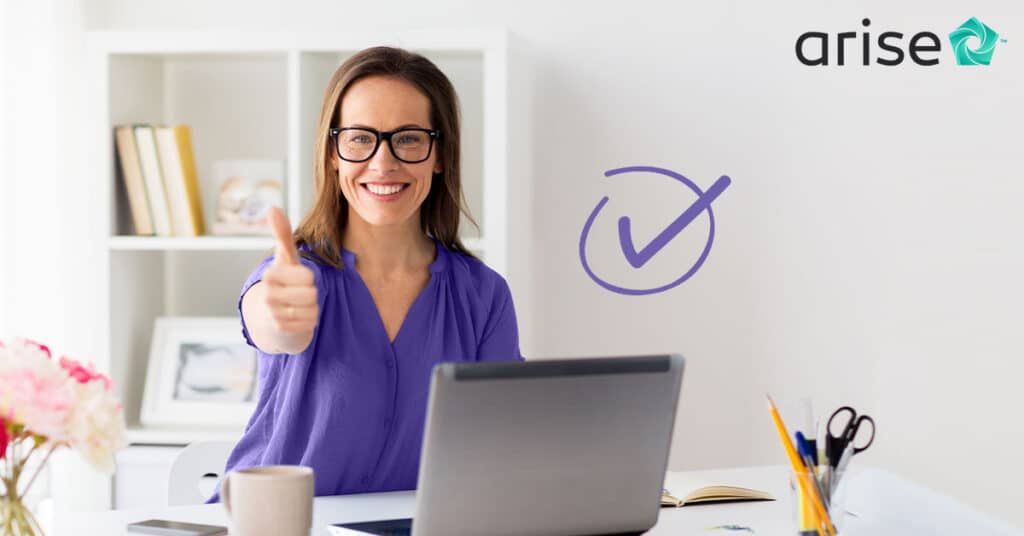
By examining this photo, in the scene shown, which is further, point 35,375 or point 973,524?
point 973,524

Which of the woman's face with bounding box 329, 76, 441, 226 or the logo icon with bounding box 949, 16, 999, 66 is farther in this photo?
the logo icon with bounding box 949, 16, 999, 66

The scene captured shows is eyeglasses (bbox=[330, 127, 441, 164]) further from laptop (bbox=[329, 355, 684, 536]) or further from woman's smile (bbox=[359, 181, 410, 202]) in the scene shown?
laptop (bbox=[329, 355, 684, 536])

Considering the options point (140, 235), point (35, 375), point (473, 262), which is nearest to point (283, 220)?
point (35, 375)

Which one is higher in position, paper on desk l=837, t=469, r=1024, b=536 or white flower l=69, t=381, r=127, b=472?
white flower l=69, t=381, r=127, b=472

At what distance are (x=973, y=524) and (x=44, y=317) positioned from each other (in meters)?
2.28

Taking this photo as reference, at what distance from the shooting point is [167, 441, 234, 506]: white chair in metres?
1.94

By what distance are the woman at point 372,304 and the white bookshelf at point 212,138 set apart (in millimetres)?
787

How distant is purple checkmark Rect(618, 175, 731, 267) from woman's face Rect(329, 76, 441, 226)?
3.98 feet

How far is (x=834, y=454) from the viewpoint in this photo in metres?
1.48

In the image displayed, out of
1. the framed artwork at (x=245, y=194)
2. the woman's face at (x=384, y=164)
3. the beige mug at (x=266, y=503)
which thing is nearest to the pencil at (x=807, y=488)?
the beige mug at (x=266, y=503)

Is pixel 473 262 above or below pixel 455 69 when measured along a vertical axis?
below

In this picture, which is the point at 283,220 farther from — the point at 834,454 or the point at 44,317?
the point at 44,317

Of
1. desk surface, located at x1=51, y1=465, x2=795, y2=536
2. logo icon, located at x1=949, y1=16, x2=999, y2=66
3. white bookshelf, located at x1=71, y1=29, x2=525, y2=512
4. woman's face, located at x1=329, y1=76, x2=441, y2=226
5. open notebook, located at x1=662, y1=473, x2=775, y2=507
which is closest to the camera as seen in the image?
desk surface, located at x1=51, y1=465, x2=795, y2=536

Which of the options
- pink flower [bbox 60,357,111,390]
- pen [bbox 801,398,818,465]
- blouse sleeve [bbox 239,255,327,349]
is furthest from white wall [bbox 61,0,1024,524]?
pink flower [bbox 60,357,111,390]
